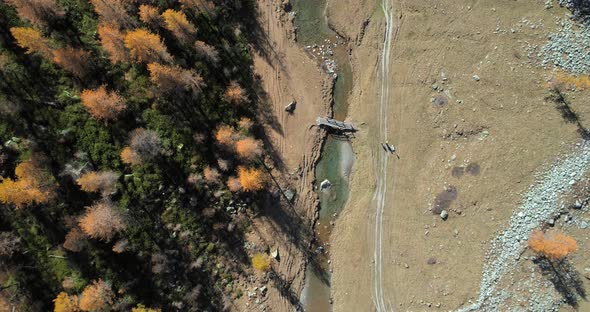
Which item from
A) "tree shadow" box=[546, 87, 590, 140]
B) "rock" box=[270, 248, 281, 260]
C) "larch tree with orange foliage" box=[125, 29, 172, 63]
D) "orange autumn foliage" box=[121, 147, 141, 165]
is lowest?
"rock" box=[270, 248, 281, 260]

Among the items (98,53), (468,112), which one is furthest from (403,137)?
(98,53)

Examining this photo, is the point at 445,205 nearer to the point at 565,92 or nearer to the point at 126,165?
the point at 565,92

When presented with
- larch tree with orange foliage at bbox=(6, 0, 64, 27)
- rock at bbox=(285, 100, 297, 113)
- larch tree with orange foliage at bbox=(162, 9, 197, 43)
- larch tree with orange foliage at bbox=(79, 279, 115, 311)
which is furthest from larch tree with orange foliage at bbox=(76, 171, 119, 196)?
rock at bbox=(285, 100, 297, 113)

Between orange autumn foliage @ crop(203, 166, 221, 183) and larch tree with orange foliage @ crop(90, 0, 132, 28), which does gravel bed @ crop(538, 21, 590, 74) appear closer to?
orange autumn foliage @ crop(203, 166, 221, 183)

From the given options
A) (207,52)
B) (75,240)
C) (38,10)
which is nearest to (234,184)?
(207,52)

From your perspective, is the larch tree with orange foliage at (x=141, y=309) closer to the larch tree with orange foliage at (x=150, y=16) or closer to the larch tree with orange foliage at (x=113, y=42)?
the larch tree with orange foliage at (x=113, y=42)
